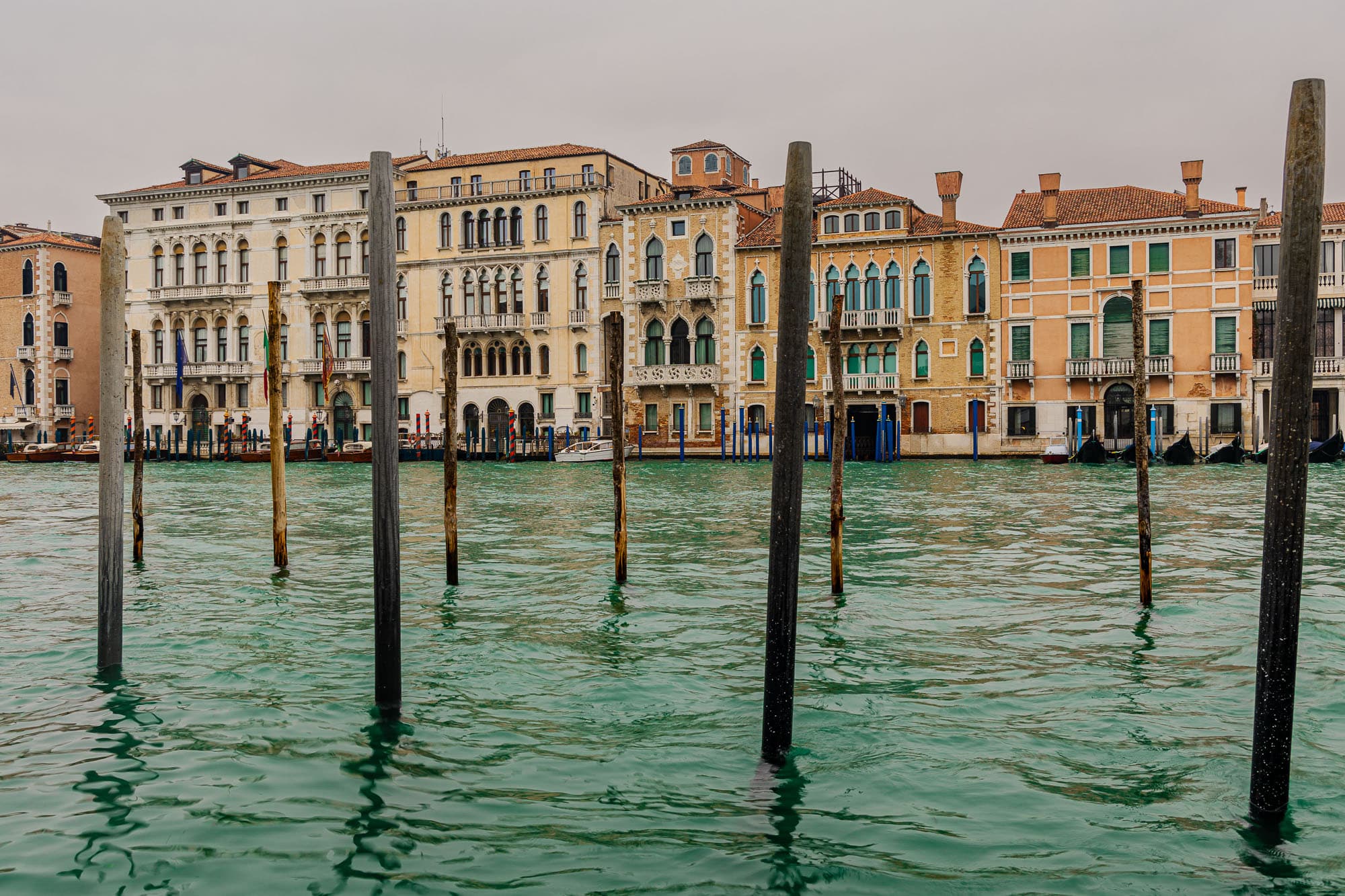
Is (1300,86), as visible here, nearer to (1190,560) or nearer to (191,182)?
(1190,560)

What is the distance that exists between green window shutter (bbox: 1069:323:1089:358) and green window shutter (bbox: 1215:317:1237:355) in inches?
134

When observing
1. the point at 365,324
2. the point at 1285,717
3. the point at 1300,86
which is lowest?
the point at 1285,717

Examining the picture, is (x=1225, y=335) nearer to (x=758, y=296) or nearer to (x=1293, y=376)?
(x=758, y=296)

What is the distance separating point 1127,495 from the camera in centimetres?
2034

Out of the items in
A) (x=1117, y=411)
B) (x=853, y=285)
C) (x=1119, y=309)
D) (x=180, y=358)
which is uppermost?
(x=853, y=285)

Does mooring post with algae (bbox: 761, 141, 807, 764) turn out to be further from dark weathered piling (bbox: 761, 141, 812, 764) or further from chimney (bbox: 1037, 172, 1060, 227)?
chimney (bbox: 1037, 172, 1060, 227)

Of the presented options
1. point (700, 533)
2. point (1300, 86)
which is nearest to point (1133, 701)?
point (1300, 86)

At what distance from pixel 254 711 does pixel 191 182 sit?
4346cm

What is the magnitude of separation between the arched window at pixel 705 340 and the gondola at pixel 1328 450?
57.2 feet

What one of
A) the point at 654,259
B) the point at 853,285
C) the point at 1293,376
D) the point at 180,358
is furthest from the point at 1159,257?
the point at 1293,376

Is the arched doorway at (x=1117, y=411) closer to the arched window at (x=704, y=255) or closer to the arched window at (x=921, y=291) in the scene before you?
the arched window at (x=921, y=291)

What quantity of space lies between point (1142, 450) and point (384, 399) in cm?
611

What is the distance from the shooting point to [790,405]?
4.66 metres

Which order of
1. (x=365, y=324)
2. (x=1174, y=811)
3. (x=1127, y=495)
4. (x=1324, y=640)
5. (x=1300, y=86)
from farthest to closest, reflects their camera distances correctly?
(x=365, y=324) < (x=1127, y=495) < (x=1324, y=640) < (x=1174, y=811) < (x=1300, y=86)
